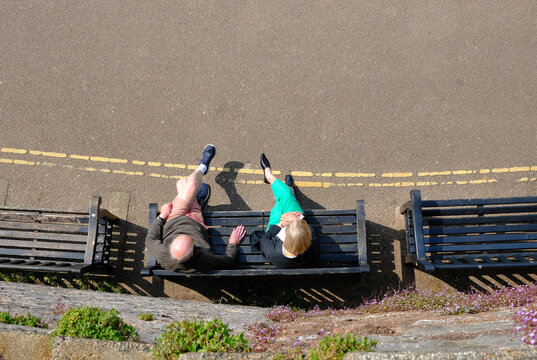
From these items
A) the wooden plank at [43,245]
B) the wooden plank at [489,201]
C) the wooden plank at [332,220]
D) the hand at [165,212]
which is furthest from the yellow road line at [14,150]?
the wooden plank at [489,201]

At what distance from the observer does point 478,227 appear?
16.6 ft

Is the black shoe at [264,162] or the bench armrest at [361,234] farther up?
the black shoe at [264,162]

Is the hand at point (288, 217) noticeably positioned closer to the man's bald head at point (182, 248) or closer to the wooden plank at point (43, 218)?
the man's bald head at point (182, 248)

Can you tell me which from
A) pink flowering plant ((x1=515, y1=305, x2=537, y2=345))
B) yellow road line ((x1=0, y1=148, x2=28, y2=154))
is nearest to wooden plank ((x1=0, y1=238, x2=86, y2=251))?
yellow road line ((x1=0, y1=148, x2=28, y2=154))

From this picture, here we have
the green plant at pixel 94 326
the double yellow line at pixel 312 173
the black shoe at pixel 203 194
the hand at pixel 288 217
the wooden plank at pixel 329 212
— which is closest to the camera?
the green plant at pixel 94 326

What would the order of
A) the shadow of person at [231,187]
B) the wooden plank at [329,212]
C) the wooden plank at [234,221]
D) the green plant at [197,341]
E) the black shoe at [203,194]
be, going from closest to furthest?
the green plant at [197,341], the wooden plank at [329,212], the wooden plank at [234,221], the black shoe at [203,194], the shadow of person at [231,187]

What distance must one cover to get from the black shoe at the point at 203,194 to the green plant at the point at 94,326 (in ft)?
7.20

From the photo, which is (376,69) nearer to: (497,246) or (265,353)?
(497,246)

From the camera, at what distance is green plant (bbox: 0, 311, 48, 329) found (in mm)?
3830

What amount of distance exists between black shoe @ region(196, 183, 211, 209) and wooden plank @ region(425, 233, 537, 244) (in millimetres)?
2913

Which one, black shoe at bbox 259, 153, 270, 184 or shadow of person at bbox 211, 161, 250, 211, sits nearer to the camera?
black shoe at bbox 259, 153, 270, 184

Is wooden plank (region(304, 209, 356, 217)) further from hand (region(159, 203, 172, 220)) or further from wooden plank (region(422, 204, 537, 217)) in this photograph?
hand (region(159, 203, 172, 220))

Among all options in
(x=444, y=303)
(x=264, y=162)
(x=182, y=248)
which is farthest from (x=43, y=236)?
(x=444, y=303)

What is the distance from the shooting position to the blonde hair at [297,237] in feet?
14.4
